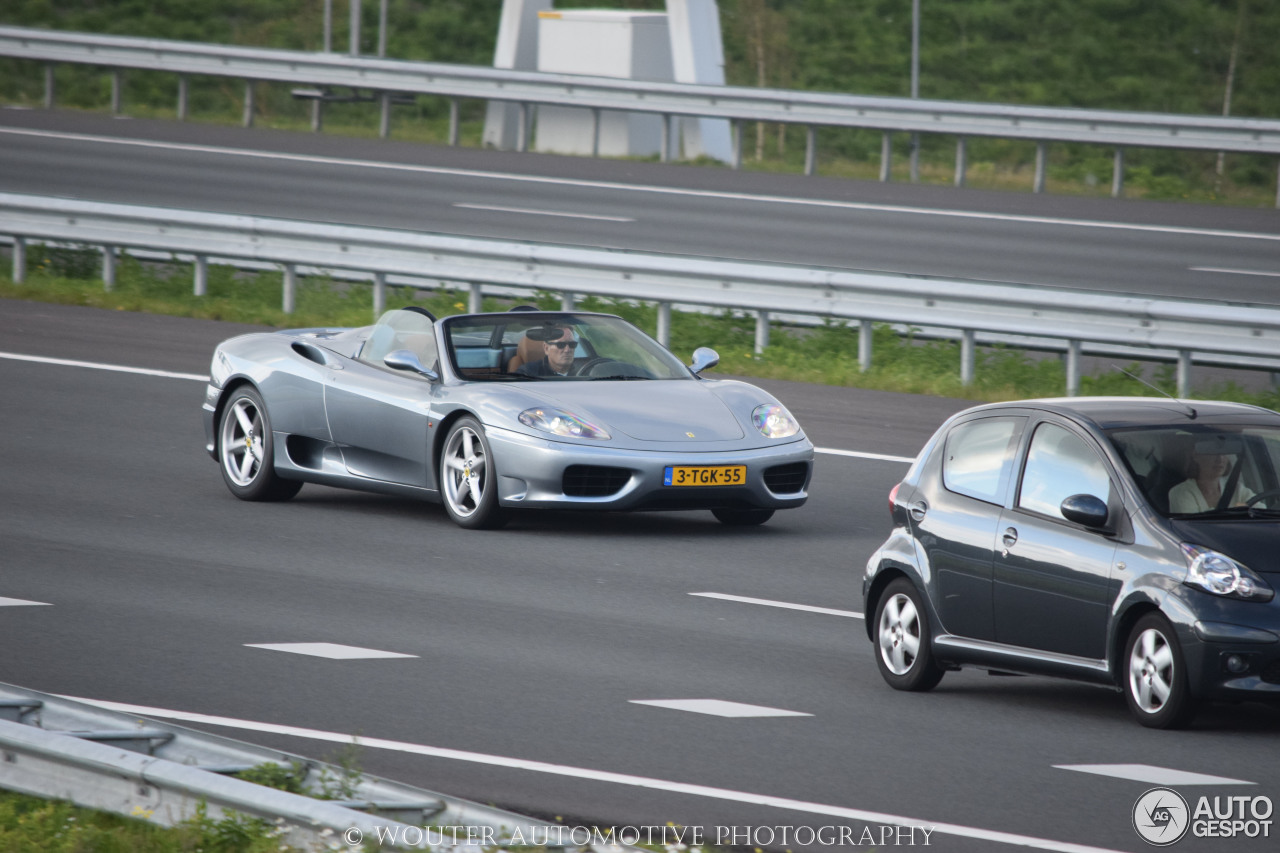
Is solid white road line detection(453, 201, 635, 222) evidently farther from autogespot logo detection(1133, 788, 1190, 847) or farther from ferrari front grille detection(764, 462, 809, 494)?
autogespot logo detection(1133, 788, 1190, 847)

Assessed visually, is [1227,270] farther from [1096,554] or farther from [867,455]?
[1096,554]

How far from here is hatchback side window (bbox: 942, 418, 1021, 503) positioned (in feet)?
27.9

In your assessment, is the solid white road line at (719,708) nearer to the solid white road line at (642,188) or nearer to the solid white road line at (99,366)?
the solid white road line at (99,366)

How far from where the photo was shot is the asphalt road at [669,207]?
955 inches

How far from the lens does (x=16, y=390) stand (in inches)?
676

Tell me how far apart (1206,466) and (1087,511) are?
54 cm

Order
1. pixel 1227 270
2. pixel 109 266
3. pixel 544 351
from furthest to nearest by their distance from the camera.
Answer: pixel 1227 270, pixel 109 266, pixel 544 351

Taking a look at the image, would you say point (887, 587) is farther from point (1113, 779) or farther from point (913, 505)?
point (1113, 779)

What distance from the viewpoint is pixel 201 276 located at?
72.8 feet

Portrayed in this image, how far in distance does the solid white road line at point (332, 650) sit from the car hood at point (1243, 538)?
3402 mm

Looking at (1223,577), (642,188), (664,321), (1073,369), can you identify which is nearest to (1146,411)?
(1223,577)

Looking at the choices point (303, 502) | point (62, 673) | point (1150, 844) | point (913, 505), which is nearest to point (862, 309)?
point (303, 502)

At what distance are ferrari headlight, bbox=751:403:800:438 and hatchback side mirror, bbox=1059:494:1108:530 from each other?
443 centimetres

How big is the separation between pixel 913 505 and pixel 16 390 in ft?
34.5
